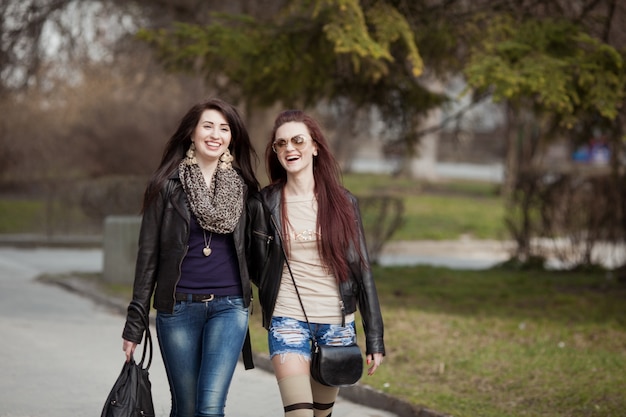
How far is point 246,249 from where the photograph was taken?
16.2ft

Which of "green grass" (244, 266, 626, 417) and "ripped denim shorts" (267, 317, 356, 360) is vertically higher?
"ripped denim shorts" (267, 317, 356, 360)

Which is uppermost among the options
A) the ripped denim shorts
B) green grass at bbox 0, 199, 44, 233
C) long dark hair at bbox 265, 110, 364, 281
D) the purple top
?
long dark hair at bbox 265, 110, 364, 281

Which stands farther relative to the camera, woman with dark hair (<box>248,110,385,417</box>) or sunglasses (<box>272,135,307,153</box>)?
sunglasses (<box>272,135,307,153</box>)

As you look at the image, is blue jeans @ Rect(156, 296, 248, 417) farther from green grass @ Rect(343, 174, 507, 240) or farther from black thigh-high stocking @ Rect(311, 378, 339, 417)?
green grass @ Rect(343, 174, 507, 240)

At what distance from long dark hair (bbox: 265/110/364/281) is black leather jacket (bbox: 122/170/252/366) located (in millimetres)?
392

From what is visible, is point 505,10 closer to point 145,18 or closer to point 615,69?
point 615,69

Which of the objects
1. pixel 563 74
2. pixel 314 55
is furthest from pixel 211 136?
pixel 314 55

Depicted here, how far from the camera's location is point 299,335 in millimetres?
4781

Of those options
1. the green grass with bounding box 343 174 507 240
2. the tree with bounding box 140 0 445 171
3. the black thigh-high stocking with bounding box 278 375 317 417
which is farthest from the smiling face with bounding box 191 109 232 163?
the green grass with bounding box 343 174 507 240

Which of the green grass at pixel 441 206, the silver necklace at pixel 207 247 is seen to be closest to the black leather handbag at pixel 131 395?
the silver necklace at pixel 207 247

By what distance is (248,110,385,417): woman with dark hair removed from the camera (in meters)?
4.77

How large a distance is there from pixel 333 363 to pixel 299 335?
21 centimetres

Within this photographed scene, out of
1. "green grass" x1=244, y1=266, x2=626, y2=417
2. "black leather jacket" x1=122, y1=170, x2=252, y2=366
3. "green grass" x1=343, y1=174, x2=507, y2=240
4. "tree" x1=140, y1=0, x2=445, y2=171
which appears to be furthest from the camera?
"green grass" x1=343, y1=174, x2=507, y2=240

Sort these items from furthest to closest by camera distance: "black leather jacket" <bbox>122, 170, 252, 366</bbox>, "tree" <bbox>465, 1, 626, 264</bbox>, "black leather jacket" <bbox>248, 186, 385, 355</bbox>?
"tree" <bbox>465, 1, 626, 264</bbox> < "black leather jacket" <bbox>248, 186, 385, 355</bbox> < "black leather jacket" <bbox>122, 170, 252, 366</bbox>
